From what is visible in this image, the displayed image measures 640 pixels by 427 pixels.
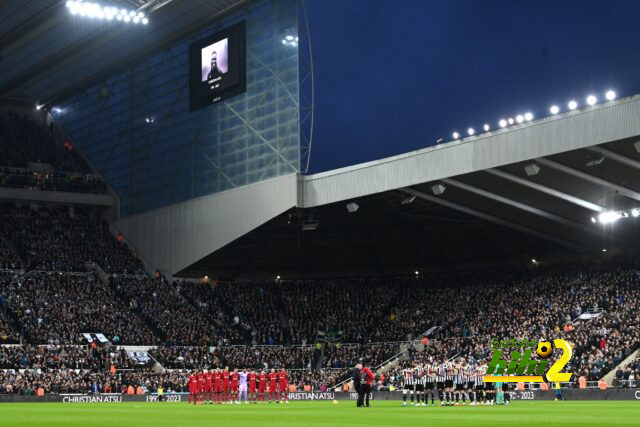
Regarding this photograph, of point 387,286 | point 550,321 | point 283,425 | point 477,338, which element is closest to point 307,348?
point 387,286

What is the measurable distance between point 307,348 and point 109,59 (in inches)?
1064

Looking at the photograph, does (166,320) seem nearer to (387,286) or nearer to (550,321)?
(387,286)

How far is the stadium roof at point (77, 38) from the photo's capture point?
208 feet

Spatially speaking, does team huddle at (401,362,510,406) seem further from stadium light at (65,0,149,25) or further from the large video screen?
stadium light at (65,0,149,25)

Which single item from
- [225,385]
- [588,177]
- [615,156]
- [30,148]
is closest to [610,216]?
[588,177]

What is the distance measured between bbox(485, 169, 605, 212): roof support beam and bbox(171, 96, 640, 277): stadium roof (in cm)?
7

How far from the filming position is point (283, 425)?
21078 millimetres

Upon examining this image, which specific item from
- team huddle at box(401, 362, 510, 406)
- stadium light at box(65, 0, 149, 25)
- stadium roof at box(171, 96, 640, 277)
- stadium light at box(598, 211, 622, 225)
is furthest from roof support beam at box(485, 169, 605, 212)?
stadium light at box(65, 0, 149, 25)

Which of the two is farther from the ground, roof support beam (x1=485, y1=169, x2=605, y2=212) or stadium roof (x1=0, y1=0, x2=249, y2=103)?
stadium roof (x1=0, y1=0, x2=249, y2=103)

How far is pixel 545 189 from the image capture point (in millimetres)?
50844

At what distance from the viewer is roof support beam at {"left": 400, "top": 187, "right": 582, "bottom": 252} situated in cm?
5547

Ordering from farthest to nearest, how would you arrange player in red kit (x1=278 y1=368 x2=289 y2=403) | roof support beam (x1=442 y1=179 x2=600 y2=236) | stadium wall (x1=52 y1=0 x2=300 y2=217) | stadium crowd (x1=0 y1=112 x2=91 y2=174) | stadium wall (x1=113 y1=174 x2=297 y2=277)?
stadium crowd (x1=0 y1=112 x2=91 y2=174) < stadium wall (x1=52 y1=0 x2=300 y2=217) < stadium wall (x1=113 y1=174 x2=297 y2=277) < roof support beam (x1=442 y1=179 x2=600 y2=236) < player in red kit (x1=278 y1=368 x2=289 y2=403)

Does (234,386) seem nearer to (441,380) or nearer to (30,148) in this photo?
(441,380)

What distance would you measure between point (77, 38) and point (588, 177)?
38.4m
